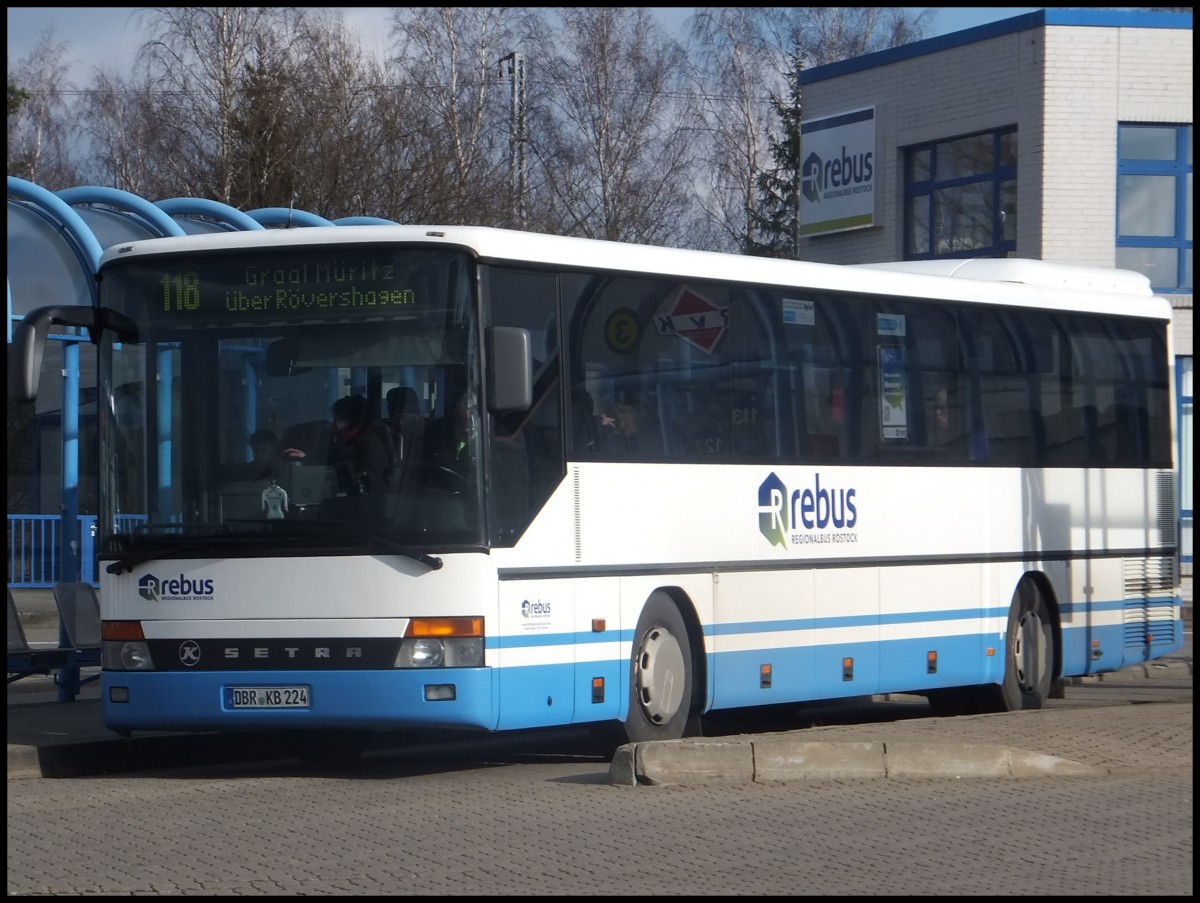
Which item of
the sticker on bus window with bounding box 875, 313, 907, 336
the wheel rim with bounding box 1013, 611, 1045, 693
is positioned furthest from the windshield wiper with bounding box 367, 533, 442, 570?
the wheel rim with bounding box 1013, 611, 1045, 693

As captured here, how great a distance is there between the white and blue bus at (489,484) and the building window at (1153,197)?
13.7 metres

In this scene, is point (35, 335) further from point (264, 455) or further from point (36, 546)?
point (36, 546)

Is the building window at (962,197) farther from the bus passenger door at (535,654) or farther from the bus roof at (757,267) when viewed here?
the bus passenger door at (535,654)

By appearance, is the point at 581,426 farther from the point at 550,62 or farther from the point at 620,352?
the point at 550,62

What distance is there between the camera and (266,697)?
1107 centimetres

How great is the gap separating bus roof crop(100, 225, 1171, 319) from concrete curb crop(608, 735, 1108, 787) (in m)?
2.92

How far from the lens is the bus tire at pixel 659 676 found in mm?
12008

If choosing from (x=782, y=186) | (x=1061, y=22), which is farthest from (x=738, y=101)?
(x=1061, y=22)

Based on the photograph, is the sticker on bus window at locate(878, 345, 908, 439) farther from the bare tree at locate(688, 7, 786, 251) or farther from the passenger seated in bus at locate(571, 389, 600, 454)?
the bare tree at locate(688, 7, 786, 251)

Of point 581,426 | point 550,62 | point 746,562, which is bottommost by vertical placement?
point 746,562

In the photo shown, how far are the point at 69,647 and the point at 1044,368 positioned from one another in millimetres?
7835

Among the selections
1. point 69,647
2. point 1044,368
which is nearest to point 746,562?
point 1044,368

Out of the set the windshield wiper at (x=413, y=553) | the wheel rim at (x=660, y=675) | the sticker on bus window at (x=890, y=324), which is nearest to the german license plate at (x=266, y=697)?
the windshield wiper at (x=413, y=553)

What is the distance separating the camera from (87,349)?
21438mm
